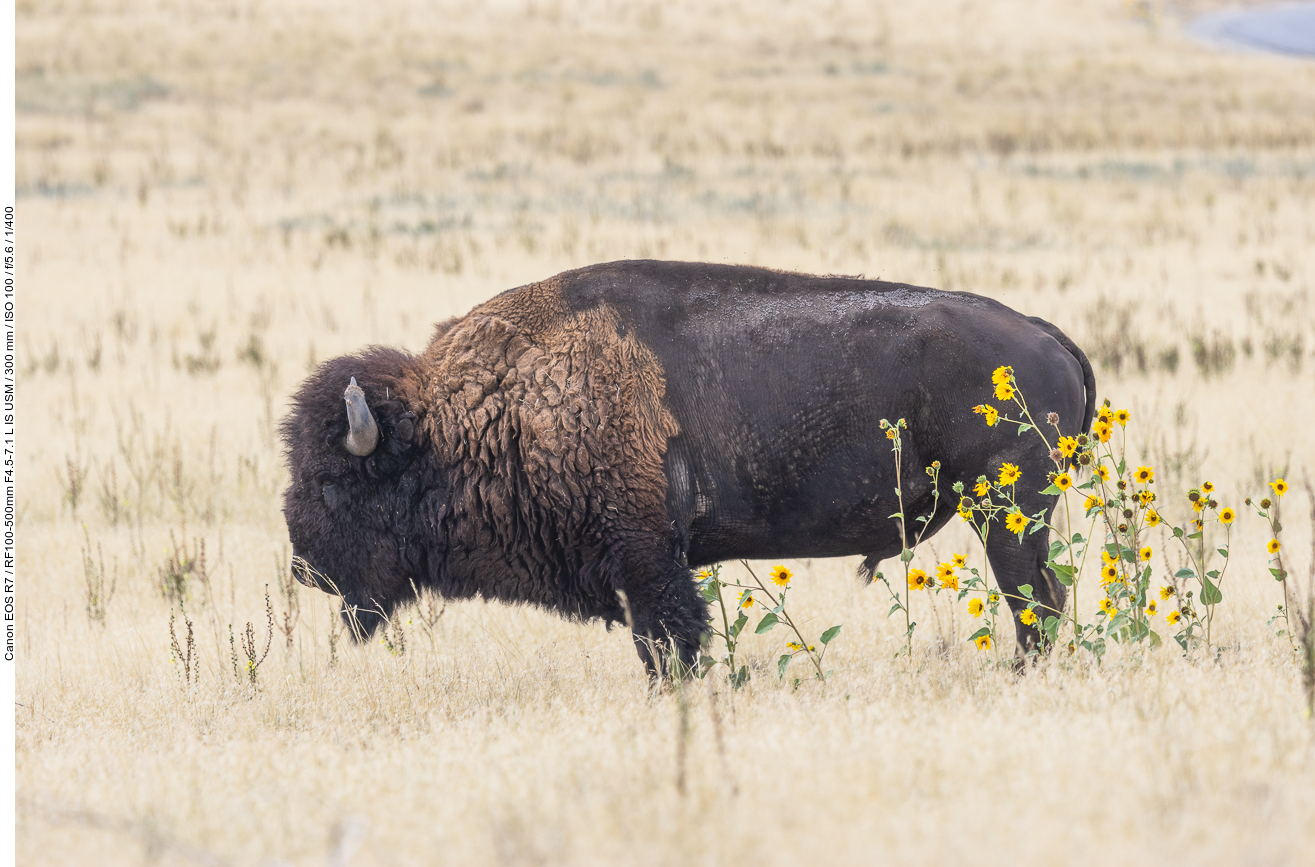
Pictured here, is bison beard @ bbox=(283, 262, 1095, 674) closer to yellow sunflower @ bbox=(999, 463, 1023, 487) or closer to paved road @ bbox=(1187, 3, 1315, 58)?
yellow sunflower @ bbox=(999, 463, 1023, 487)

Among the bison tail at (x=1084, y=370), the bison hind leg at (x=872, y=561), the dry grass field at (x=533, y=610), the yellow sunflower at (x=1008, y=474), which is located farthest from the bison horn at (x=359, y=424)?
the bison tail at (x=1084, y=370)

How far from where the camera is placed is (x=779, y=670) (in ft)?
15.2

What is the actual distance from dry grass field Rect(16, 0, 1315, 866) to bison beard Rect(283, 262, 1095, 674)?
464mm

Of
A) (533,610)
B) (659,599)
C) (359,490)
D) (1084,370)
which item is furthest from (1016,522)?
(533,610)

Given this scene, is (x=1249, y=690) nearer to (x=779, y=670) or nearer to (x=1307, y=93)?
(x=779, y=670)

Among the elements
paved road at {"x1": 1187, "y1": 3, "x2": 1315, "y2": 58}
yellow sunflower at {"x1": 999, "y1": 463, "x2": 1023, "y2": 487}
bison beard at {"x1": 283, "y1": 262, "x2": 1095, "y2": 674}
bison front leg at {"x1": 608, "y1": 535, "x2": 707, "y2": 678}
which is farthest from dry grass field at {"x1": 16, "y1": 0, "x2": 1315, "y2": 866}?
paved road at {"x1": 1187, "y1": 3, "x2": 1315, "y2": 58}

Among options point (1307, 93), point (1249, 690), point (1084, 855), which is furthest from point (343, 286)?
point (1307, 93)

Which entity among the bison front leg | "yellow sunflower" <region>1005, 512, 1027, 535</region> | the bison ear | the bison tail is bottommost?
the bison front leg

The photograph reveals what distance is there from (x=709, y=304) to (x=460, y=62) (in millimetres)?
33416

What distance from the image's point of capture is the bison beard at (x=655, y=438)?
15.8 ft

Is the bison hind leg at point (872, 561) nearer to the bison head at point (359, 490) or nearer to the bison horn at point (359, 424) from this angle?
the bison head at point (359, 490)

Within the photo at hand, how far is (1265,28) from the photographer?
167 feet

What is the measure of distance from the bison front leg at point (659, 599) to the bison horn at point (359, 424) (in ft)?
3.33

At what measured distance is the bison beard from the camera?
482cm
